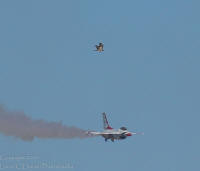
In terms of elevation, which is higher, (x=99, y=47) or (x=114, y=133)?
(x=99, y=47)

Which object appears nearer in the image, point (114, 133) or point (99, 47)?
point (99, 47)

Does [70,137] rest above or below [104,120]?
below

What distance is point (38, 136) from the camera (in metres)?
73.4

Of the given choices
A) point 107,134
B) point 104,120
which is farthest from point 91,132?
point 104,120

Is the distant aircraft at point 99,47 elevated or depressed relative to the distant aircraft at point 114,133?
elevated

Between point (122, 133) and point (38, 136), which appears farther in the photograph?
point (122, 133)

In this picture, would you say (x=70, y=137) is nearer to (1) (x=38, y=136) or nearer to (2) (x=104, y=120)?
(1) (x=38, y=136)

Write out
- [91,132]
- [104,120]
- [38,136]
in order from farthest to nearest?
[104,120], [91,132], [38,136]

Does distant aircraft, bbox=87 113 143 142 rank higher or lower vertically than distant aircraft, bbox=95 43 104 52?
lower

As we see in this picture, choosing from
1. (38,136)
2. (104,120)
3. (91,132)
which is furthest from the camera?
(104,120)

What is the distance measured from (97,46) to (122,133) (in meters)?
18.4

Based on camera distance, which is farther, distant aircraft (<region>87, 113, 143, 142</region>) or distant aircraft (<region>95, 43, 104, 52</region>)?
distant aircraft (<region>87, 113, 143, 142</region>)

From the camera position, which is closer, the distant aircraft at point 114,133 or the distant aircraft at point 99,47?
the distant aircraft at point 99,47

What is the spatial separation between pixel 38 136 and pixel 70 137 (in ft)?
19.2
